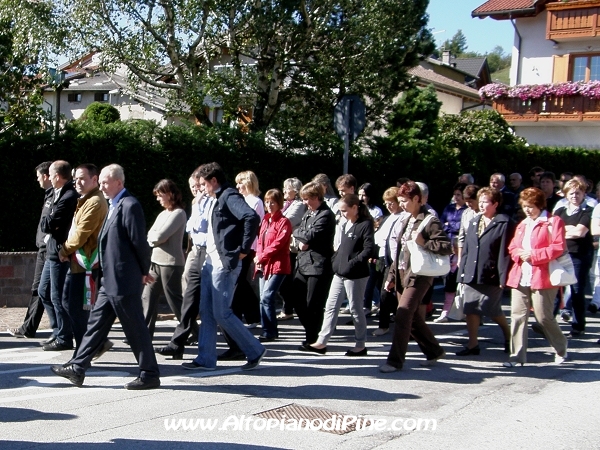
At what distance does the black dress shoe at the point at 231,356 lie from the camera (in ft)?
28.1

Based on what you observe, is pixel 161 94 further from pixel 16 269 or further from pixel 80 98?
pixel 80 98

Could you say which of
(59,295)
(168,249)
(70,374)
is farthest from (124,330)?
(59,295)

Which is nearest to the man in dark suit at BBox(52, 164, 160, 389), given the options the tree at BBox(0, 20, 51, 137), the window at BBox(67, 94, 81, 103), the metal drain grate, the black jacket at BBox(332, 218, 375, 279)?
the metal drain grate

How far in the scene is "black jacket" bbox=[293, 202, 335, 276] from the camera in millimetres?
9188

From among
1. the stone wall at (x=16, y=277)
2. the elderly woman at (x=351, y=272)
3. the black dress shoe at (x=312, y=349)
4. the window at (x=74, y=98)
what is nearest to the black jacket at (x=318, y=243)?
the elderly woman at (x=351, y=272)

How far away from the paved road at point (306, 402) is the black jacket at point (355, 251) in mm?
932

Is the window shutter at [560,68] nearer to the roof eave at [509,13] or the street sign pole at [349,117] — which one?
the roof eave at [509,13]

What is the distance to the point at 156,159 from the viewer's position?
12.9 metres

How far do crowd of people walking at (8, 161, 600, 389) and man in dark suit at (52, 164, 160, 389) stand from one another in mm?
10

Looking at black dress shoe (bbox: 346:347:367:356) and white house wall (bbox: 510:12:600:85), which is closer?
black dress shoe (bbox: 346:347:367:356)

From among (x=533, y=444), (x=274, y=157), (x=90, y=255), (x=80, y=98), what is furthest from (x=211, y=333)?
(x=80, y=98)

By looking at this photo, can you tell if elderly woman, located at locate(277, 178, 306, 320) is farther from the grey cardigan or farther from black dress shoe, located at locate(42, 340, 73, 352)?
black dress shoe, located at locate(42, 340, 73, 352)

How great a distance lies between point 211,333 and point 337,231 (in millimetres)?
2112

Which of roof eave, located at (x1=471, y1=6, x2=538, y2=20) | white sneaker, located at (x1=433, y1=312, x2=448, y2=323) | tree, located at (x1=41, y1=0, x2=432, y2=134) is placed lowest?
white sneaker, located at (x1=433, y1=312, x2=448, y2=323)
